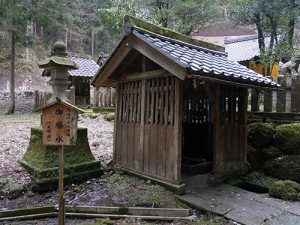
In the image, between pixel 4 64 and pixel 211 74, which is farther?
pixel 4 64

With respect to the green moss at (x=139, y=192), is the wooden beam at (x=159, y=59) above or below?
above

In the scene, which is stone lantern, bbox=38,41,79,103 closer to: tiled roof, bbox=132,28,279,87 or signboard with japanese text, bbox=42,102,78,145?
signboard with japanese text, bbox=42,102,78,145

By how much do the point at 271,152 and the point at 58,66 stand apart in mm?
6307

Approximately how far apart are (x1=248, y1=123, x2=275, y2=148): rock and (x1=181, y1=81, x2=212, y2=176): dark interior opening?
129 cm

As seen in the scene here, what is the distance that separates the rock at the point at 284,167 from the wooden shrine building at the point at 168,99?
2.67 feet

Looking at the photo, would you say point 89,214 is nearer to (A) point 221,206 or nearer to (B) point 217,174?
(A) point 221,206

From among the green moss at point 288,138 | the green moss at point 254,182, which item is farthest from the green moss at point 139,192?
the green moss at point 288,138

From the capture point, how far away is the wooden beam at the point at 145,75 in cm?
640

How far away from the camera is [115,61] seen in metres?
7.18

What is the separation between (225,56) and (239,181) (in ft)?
12.6

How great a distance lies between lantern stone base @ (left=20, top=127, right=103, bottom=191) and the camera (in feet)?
21.4

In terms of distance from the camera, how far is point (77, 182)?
7.00m

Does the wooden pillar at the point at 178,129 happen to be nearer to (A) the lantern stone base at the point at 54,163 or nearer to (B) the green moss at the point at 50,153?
(A) the lantern stone base at the point at 54,163

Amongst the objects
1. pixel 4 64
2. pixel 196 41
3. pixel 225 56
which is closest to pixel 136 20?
pixel 196 41
